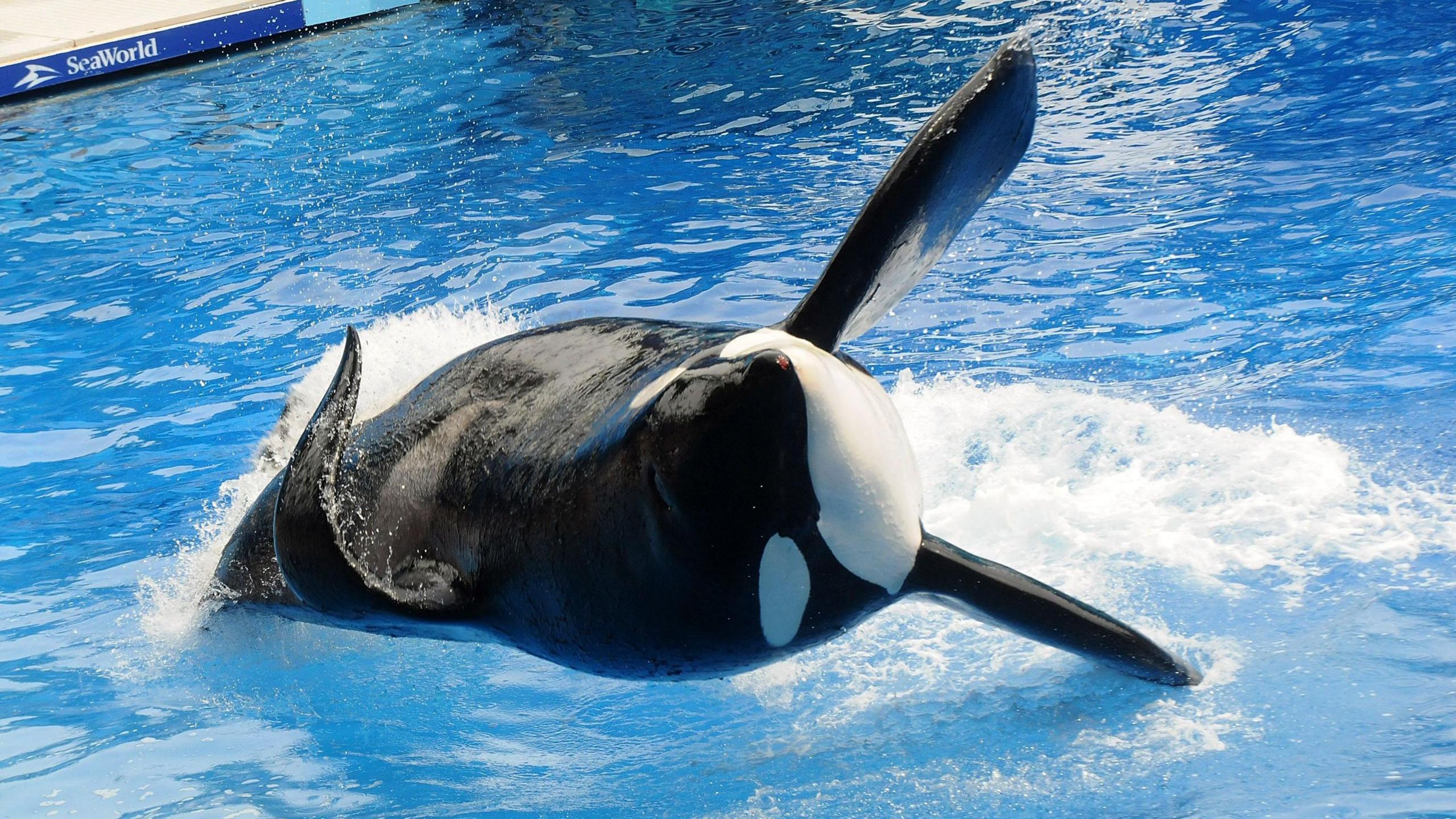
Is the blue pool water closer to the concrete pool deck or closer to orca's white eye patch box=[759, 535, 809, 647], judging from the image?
orca's white eye patch box=[759, 535, 809, 647]

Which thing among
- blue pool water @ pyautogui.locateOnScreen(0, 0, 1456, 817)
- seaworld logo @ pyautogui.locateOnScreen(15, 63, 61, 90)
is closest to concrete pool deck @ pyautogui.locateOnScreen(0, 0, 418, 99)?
seaworld logo @ pyautogui.locateOnScreen(15, 63, 61, 90)

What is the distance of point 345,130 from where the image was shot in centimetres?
1159

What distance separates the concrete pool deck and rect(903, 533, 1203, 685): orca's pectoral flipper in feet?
47.6

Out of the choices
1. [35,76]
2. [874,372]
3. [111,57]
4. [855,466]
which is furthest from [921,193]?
[111,57]

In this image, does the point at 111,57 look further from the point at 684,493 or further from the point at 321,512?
the point at 684,493

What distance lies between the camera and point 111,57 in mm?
14492

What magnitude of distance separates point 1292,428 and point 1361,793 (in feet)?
6.93

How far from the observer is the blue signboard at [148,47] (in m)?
13.9

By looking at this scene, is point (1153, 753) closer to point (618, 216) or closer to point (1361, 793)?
point (1361, 793)

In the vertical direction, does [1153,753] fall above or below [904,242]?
below

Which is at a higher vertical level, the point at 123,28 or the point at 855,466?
the point at 855,466

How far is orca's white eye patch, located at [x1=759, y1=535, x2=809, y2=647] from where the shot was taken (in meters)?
2.37

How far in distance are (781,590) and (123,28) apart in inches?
606

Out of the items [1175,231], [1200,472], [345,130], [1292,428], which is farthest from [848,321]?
[345,130]
